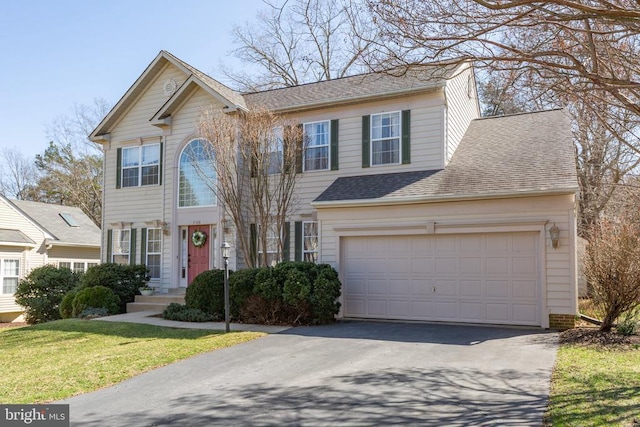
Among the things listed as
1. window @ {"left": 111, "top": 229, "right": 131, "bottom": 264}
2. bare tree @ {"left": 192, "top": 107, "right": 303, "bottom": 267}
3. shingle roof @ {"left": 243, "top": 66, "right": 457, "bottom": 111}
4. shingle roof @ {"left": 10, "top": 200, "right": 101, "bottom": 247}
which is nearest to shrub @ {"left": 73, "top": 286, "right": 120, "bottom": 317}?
window @ {"left": 111, "top": 229, "right": 131, "bottom": 264}

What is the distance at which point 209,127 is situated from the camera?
47.2 ft

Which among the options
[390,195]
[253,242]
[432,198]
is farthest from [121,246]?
[432,198]

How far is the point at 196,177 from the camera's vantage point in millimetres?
16812

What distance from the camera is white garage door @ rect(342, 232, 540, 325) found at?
1179 cm

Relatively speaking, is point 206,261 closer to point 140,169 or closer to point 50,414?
point 140,169

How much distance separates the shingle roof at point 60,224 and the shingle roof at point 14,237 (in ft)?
4.37

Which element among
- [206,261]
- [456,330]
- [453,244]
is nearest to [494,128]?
[453,244]

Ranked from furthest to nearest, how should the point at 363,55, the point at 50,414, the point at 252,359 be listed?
the point at 252,359 → the point at 363,55 → the point at 50,414

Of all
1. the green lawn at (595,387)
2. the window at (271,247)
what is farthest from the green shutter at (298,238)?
the green lawn at (595,387)

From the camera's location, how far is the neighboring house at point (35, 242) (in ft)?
74.1

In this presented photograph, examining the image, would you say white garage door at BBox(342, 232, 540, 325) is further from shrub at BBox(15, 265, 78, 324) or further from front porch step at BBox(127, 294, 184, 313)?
shrub at BBox(15, 265, 78, 324)

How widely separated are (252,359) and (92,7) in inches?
314

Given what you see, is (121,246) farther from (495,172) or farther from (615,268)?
(615,268)

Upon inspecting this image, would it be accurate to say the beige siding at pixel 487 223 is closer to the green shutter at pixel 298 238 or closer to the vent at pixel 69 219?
the green shutter at pixel 298 238
